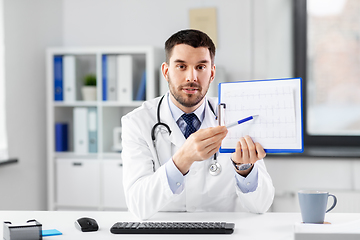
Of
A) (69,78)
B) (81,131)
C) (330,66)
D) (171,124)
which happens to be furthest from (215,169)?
(330,66)

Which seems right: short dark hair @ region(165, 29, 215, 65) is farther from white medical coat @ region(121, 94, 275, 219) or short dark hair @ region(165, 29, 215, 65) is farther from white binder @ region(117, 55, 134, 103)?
white binder @ region(117, 55, 134, 103)

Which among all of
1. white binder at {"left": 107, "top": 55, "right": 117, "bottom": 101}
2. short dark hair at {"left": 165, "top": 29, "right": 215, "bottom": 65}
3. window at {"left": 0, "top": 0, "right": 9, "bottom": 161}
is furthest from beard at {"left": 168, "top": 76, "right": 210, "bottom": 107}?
window at {"left": 0, "top": 0, "right": 9, "bottom": 161}

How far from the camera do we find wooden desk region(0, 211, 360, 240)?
3.55 feet

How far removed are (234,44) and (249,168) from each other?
1709 mm

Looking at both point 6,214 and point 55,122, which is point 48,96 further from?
point 6,214

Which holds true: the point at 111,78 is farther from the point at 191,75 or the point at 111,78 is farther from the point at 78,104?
the point at 191,75

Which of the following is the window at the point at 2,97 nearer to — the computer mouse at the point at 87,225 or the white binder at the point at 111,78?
the white binder at the point at 111,78

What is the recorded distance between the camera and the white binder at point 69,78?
9.19ft

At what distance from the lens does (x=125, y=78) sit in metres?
2.75

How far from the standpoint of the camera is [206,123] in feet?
5.23

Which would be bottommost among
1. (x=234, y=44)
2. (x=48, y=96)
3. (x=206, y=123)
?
(x=206, y=123)

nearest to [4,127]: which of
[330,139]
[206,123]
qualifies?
[206,123]

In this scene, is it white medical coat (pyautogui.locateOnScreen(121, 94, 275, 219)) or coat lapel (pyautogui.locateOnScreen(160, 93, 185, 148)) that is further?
coat lapel (pyautogui.locateOnScreen(160, 93, 185, 148))

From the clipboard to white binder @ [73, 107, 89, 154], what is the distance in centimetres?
173
